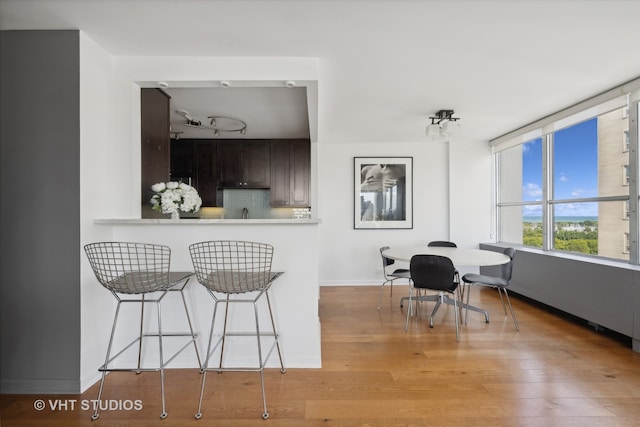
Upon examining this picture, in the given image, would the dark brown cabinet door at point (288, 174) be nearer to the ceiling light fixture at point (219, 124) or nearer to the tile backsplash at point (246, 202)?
the tile backsplash at point (246, 202)

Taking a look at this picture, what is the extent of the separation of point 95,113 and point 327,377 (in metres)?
2.48

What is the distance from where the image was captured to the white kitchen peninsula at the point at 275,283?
7.26ft

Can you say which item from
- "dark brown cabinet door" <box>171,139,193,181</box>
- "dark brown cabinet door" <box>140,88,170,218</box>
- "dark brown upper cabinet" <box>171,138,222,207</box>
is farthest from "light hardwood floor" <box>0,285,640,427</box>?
"dark brown cabinet door" <box>171,139,193,181</box>

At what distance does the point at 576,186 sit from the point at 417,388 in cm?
318

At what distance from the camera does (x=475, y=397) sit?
1.88 meters

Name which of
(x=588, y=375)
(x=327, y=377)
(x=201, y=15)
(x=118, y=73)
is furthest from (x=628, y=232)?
(x=118, y=73)

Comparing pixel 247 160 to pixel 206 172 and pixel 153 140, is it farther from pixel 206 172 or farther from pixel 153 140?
pixel 153 140

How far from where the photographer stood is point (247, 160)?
15.6 ft

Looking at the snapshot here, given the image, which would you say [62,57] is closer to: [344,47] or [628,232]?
[344,47]

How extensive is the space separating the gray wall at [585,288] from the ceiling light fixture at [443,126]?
186 cm

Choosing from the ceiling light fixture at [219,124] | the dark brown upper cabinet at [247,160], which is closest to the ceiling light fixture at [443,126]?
the ceiling light fixture at [219,124]

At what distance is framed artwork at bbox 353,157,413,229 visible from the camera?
4.83m

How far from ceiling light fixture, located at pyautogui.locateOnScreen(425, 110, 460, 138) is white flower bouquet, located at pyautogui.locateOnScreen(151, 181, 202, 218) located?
8.40ft

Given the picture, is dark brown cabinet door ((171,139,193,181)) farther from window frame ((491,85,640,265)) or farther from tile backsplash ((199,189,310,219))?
window frame ((491,85,640,265))
